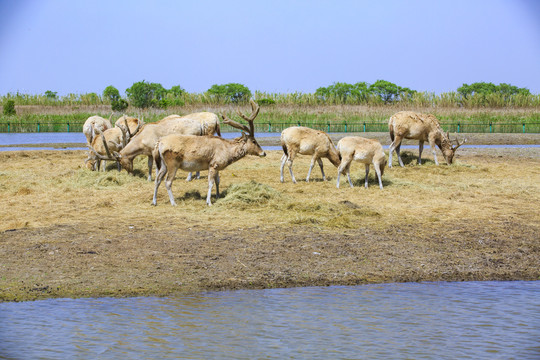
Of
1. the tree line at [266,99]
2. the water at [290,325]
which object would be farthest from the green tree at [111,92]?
the water at [290,325]

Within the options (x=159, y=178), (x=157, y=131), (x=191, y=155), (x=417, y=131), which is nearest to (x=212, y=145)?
(x=191, y=155)

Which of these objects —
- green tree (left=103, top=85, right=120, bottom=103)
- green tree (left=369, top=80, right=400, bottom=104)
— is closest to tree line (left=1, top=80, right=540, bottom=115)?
green tree (left=103, top=85, right=120, bottom=103)

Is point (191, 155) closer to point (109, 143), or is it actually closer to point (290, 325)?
point (109, 143)

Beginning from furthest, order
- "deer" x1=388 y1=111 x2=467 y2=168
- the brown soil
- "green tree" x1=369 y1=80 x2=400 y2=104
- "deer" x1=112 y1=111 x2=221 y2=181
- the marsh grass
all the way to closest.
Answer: "green tree" x1=369 y1=80 x2=400 y2=104 → "deer" x1=388 y1=111 x2=467 y2=168 → "deer" x1=112 y1=111 x2=221 y2=181 → the marsh grass → the brown soil

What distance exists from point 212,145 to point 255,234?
3415 mm

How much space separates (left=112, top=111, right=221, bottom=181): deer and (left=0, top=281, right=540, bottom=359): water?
9245 millimetres

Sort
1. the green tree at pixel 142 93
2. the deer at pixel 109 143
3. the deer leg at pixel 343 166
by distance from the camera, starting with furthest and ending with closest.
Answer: the green tree at pixel 142 93
the deer at pixel 109 143
the deer leg at pixel 343 166

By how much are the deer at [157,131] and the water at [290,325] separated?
925 cm

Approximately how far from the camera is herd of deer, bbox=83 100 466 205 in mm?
13938

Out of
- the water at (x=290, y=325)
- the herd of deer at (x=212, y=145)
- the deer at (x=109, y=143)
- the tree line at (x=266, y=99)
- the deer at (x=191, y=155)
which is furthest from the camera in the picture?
the tree line at (x=266, y=99)

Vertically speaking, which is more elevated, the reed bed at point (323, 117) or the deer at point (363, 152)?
the reed bed at point (323, 117)

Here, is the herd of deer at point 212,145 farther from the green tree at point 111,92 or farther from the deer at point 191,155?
the green tree at point 111,92

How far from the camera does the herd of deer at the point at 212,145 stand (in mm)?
13938

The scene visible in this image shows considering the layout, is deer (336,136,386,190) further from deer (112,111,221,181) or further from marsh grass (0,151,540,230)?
deer (112,111,221,181)
